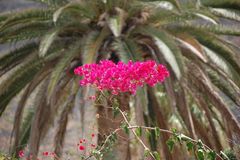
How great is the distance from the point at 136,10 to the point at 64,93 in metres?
1.84

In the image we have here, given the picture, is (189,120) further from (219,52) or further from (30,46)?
(30,46)

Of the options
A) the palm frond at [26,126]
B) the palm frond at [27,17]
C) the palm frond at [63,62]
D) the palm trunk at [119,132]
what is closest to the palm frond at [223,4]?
the palm trunk at [119,132]

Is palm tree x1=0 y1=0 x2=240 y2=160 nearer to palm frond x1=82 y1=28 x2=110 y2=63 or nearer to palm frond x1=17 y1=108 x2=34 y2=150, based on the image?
palm frond x1=82 y1=28 x2=110 y2=63

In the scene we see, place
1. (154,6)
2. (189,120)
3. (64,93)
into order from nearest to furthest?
(189,120)
(154,6)
(64,93)

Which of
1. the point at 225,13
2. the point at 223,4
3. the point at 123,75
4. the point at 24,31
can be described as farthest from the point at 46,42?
the point at 225,13

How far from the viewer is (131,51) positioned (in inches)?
278

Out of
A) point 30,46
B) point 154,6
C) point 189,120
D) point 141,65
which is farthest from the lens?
point 30,46

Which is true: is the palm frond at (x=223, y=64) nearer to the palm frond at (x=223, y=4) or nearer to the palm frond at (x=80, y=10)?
the palm frond at (x=223, y=4)

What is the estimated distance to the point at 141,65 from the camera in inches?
180

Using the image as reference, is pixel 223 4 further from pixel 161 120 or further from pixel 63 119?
pixel 63 119

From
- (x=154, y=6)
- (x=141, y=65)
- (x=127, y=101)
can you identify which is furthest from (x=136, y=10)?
(x=141, y=65)

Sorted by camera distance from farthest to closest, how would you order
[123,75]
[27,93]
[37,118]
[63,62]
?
[27,93] → [37,118] → [63,62] → [123,75]

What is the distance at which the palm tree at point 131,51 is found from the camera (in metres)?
7.02

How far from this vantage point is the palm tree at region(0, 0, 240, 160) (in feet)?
23.0
